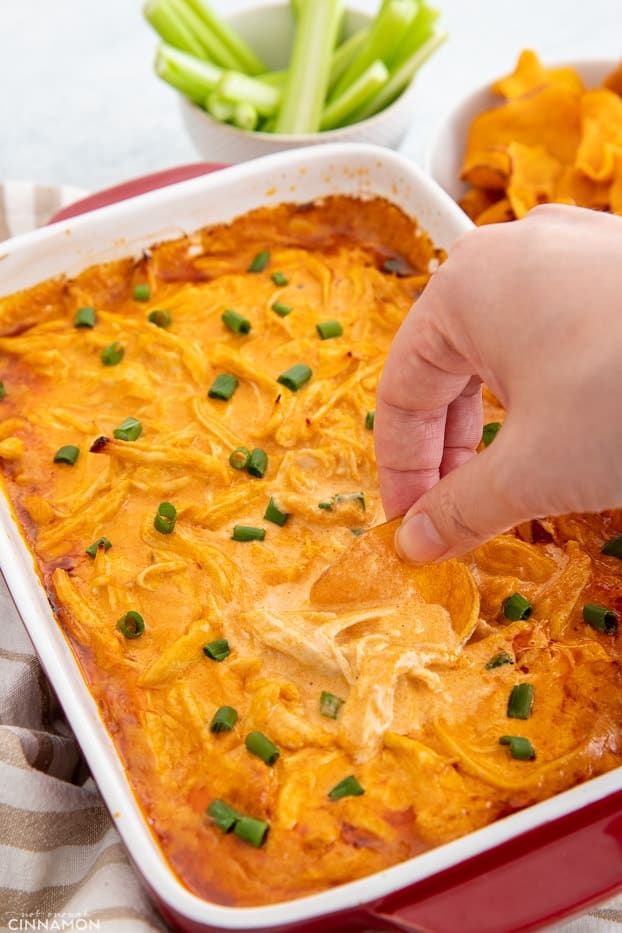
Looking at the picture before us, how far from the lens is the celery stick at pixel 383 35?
4.54 m

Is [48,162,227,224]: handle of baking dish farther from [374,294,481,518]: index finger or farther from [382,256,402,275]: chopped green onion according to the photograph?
[374,294,481,518]: index finger

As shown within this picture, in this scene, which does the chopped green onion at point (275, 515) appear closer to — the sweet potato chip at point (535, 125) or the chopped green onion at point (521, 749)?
the chopped green onion at point (521, 749)

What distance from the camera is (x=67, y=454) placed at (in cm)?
321

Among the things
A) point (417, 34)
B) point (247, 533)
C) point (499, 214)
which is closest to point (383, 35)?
point (417, 34)

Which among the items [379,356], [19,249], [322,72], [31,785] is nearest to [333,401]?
[379,356]

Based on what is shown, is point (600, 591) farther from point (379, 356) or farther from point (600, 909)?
point (379, 356)

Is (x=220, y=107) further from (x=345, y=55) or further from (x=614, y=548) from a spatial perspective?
(x=614, y=548)

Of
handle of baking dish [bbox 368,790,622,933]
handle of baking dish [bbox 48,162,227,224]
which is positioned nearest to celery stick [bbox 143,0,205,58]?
handle of baking dish [bbox 48,162,227,224]

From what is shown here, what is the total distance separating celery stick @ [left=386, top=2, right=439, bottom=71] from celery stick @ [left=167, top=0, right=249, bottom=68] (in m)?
0.74

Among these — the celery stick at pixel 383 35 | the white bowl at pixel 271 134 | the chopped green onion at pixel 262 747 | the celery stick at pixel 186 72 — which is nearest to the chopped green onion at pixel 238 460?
the chopped green onion at pixel 262 747

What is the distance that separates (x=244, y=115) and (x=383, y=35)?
711 millimetres

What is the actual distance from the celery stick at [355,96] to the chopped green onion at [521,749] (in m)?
3.06

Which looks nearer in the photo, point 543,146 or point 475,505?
point 475,505

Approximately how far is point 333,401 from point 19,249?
120 centimetres
